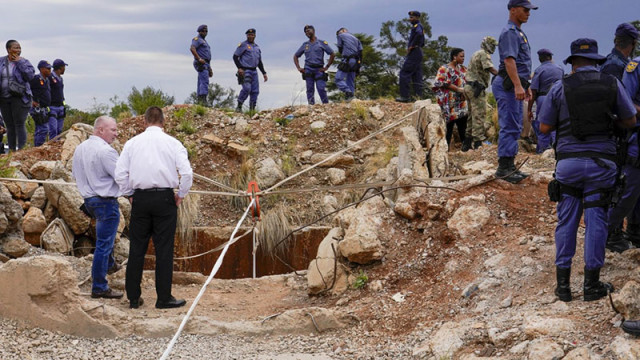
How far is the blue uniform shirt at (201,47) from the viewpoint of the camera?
14.3 metres

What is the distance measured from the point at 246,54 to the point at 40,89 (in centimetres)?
412

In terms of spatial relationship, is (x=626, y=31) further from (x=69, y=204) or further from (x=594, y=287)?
(x=69, y=204)

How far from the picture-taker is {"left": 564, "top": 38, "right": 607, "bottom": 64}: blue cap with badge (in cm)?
519

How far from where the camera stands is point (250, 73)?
14.5 m

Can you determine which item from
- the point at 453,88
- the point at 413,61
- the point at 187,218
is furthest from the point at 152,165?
the point at 413,61

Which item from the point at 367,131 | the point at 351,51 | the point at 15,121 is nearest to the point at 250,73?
the point at 351,51

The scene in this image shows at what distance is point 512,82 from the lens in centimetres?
711

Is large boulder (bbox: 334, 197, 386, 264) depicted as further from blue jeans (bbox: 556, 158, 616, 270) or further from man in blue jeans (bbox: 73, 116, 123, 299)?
man in blue jeans (bbox: 73, 116, 123, 299)

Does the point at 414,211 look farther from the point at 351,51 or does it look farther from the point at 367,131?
the point at 351,51

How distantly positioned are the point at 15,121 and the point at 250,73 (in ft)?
15.7

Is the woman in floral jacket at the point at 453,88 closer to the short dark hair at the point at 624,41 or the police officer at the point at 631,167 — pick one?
the short dark hair at the point at 624,41

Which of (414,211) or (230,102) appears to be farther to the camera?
(230,102)

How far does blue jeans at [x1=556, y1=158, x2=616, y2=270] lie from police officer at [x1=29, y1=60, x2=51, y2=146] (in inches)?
382

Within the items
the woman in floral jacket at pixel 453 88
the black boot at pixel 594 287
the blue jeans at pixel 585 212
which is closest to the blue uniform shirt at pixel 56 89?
the woman in floral jacket at pixel 453 88
